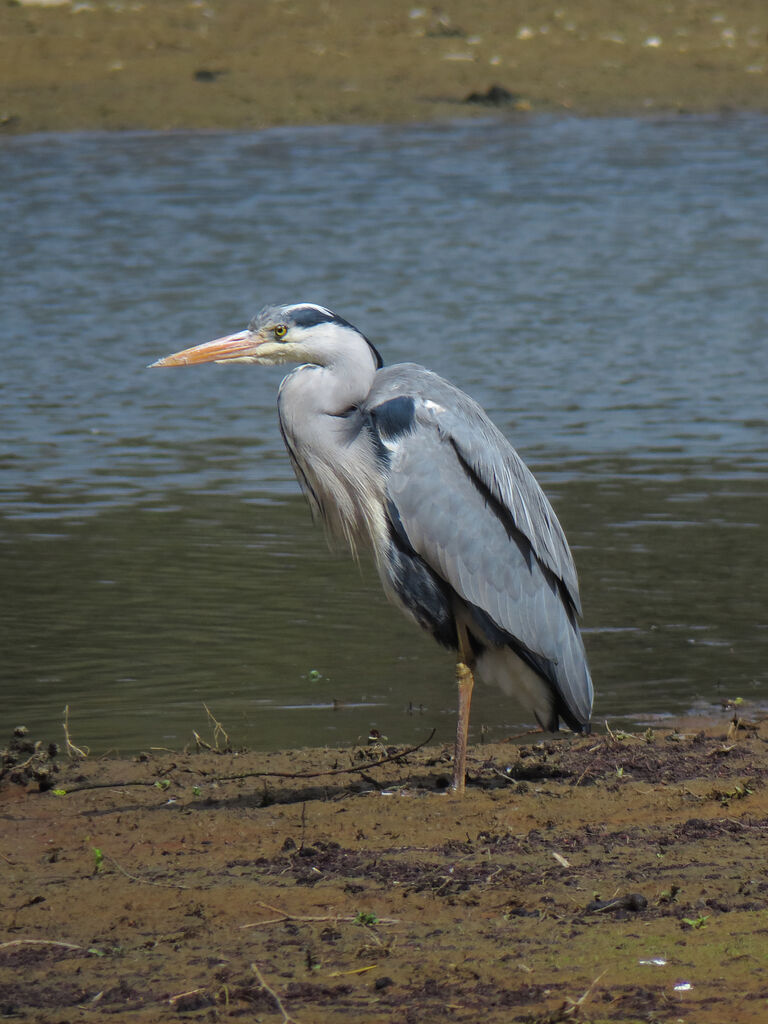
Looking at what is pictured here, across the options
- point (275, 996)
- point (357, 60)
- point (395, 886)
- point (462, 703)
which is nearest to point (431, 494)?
point (462, 703)

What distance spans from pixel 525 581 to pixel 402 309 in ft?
27.1

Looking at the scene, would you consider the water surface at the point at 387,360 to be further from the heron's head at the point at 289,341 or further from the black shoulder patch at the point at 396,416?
the heron's head at the point at 289,341

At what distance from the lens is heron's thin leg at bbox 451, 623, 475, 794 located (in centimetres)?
545

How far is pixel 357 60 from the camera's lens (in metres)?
22.5

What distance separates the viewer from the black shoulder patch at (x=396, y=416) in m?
5.55

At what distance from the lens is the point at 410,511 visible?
5.56 m

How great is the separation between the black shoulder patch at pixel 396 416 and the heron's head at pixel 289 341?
200 mm

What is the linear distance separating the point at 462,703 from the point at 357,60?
17963 millimetres

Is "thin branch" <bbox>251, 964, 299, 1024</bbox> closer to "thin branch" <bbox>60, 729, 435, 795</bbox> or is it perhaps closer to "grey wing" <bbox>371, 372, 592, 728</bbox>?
"thin branch" <bbox>60, 729, 435, 795</bbox>

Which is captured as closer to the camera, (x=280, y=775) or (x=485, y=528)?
(x=280, y=775)

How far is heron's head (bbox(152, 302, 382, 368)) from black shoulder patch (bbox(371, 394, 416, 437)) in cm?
20

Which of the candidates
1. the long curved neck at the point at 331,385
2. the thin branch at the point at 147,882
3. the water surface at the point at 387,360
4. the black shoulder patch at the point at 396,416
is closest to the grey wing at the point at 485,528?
the black shoulder patch at the point at 396,416

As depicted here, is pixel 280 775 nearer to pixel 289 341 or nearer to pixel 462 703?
pixel 462 703

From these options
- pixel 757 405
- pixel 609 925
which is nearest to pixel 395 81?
pixel 757 405
